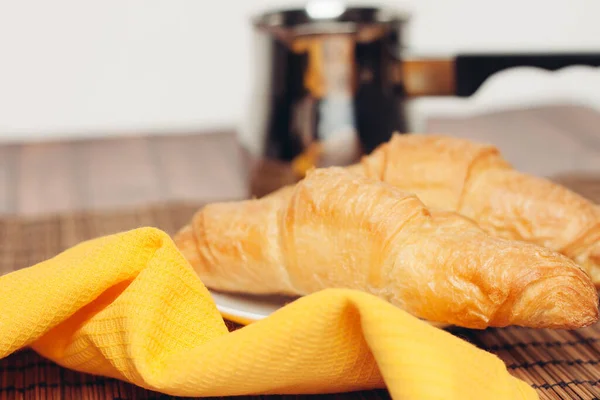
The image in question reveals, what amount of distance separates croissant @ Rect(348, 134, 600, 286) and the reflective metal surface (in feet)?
0.73

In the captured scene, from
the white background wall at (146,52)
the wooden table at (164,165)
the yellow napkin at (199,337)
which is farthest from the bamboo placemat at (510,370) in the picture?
the white background wall at (146,52)

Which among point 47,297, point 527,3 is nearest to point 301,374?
point 47,297

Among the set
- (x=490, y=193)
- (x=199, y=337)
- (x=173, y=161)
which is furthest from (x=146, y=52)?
(x=199, y=337)

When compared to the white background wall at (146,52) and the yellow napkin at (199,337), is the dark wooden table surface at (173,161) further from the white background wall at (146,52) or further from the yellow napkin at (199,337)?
the yellow napkin at (199,337)

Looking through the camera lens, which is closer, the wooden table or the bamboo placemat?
the bamboo placemat

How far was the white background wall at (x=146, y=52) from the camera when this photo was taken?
144 cm

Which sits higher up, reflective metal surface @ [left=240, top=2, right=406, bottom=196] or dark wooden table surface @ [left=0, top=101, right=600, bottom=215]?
reflective metal surface @ [left=240, top=2, right=406, bottom=196]

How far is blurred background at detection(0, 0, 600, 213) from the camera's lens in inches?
42.3

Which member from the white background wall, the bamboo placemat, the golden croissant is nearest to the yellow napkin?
the bamboo placemat

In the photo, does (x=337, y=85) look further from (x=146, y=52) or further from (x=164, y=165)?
(x=146, y=52)

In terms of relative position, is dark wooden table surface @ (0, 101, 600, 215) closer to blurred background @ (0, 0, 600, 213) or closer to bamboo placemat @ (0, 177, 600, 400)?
blurred background @ (0, 0, 600, 213)

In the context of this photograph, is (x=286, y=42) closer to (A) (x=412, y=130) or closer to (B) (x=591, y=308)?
(A) (x=412, y=130)

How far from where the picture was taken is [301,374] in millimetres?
524

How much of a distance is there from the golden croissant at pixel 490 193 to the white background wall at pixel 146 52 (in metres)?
0.70
